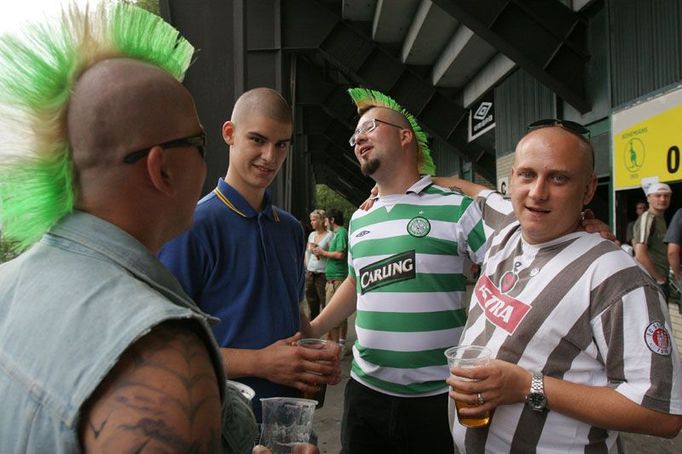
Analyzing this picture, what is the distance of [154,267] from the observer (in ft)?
3.26

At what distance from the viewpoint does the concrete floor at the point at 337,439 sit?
12.9ft

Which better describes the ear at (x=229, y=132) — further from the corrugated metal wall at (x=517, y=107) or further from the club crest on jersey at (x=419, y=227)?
the corrugated metal wall at (x=517, y=107)

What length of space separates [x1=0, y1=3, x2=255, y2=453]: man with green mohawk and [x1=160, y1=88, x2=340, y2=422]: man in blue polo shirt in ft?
2.48

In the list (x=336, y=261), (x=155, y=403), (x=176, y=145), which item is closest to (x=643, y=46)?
(x=336, y=261)

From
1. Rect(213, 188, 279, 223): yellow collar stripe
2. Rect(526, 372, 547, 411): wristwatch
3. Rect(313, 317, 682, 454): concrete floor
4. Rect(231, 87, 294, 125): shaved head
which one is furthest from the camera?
Rect(313, 317, 682, 454): concrete floor

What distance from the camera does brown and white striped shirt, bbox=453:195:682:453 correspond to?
1.51 meters

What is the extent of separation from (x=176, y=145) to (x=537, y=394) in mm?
1322

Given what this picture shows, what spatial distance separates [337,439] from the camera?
431 cm

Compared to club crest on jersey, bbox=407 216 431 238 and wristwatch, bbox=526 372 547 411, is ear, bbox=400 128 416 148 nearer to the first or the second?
club crest on jersey, bbox=407 216 431 238

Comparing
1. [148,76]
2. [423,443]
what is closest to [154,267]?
[148,76]

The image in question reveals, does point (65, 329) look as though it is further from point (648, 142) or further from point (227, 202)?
point (648, 142)

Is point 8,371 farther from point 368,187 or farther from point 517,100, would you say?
point 368,187

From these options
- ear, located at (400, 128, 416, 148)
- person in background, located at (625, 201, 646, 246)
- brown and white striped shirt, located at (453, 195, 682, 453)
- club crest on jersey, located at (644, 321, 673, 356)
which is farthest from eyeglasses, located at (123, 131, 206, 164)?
person in background, located at (625, 201, 646, 246)

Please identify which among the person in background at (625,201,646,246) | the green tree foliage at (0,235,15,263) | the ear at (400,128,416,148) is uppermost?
the ear at (400,128,416,148)
